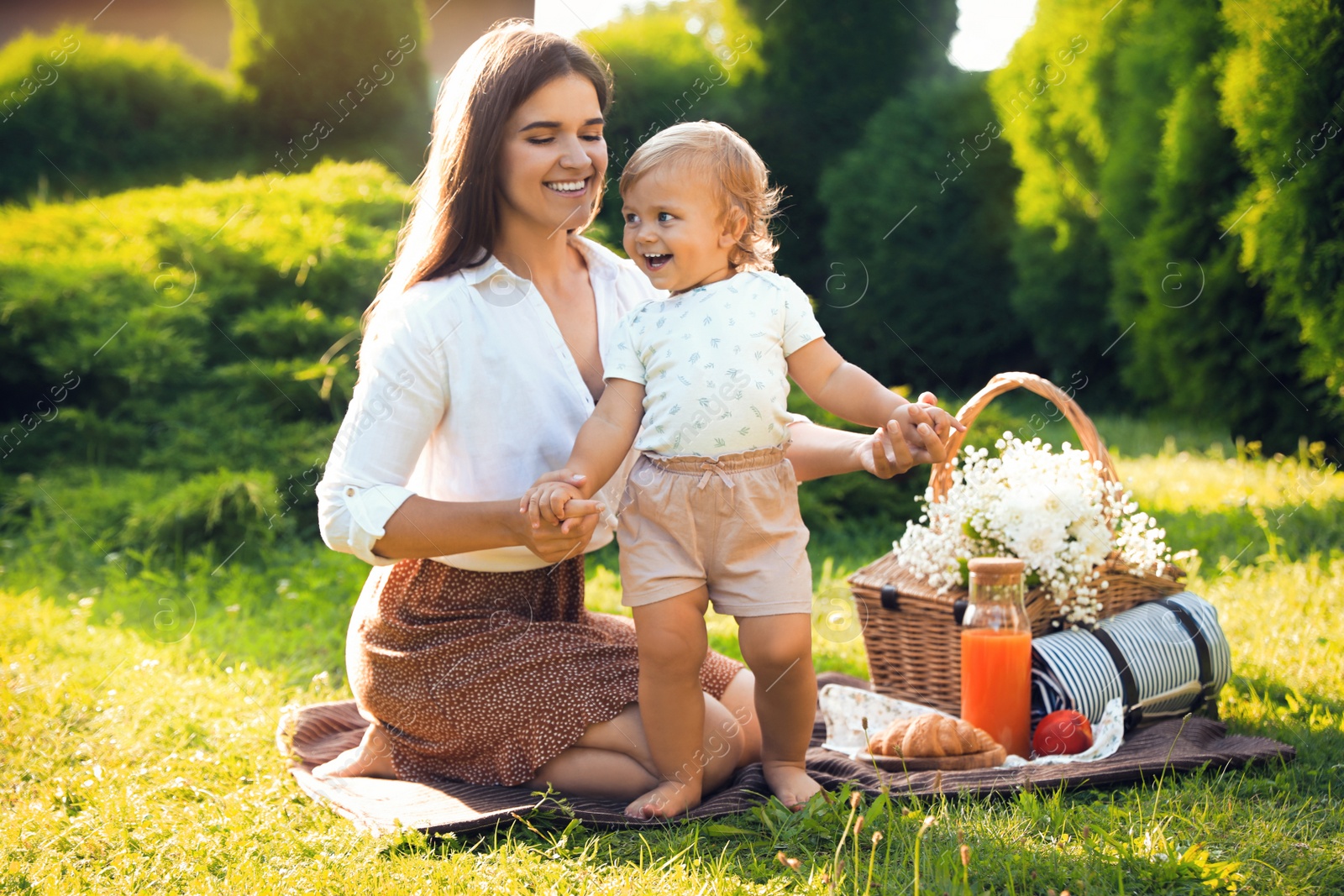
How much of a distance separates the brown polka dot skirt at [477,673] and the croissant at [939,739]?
0.67 metres

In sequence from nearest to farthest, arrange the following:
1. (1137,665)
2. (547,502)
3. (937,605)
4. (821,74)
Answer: (547,502) → (1137,665) → (937,605) → (821,74)

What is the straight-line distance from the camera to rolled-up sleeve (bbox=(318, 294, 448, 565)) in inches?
97.0

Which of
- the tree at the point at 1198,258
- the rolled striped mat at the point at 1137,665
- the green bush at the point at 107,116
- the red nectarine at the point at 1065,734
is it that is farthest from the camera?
the green bush at the point at 107,116

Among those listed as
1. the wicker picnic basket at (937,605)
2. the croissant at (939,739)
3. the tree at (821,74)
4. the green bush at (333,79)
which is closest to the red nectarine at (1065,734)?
the croissant at (939,739)

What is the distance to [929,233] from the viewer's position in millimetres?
10195

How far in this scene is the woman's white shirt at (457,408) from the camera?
2494 millimetres

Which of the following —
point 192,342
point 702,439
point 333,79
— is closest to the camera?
point 702,439

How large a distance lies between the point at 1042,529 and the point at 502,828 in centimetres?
157

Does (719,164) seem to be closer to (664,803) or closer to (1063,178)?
(664,803)

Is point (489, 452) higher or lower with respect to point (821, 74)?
lower

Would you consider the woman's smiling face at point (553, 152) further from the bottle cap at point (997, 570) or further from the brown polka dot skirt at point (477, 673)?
the bottle cap at point (997, 570)

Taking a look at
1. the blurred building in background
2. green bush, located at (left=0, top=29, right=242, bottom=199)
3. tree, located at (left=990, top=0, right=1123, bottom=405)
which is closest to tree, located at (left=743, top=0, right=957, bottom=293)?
tree, located at (left=990, top=0, right=1123, bottom=405)

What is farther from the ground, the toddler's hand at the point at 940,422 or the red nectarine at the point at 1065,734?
the toddler's hand at the point at 940,422

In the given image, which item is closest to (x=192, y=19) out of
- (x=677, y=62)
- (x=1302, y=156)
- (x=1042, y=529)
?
(x=677, y=62)
